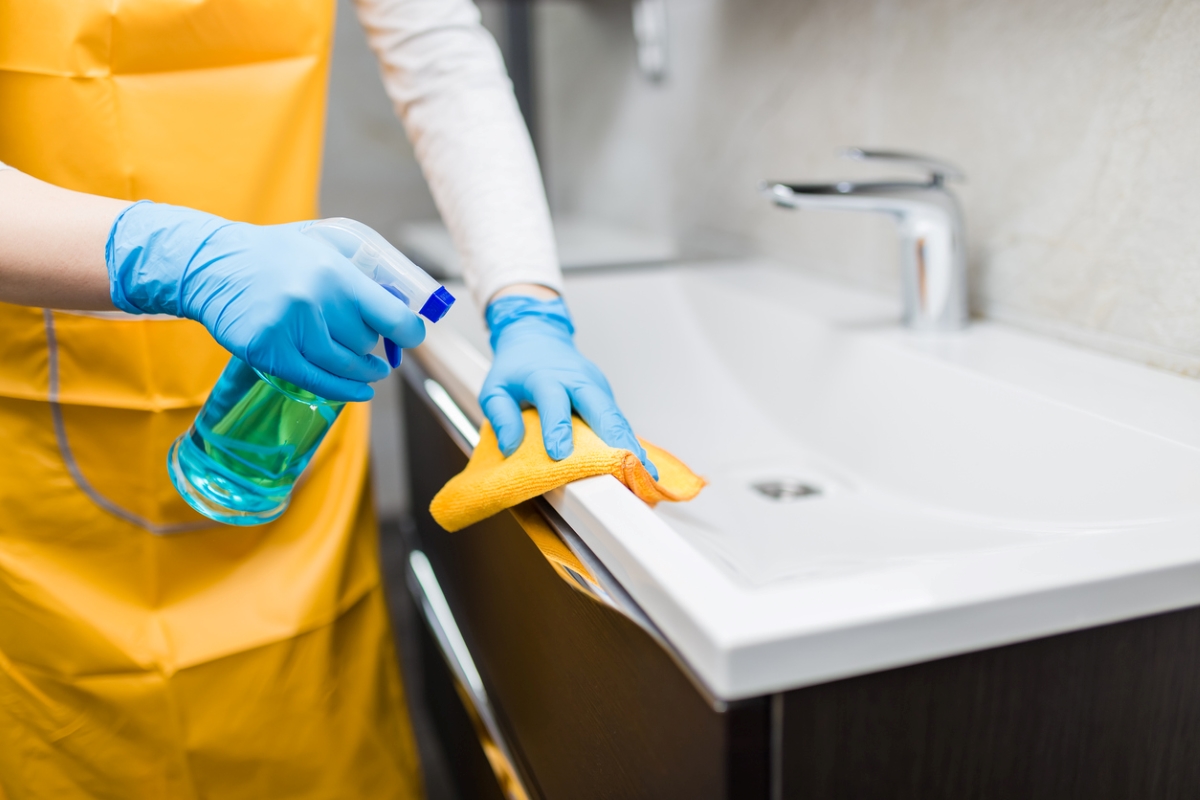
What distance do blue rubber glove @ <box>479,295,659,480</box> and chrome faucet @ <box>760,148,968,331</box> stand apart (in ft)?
0.87

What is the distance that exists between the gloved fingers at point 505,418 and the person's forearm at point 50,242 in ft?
0.87

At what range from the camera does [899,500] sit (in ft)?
2.84

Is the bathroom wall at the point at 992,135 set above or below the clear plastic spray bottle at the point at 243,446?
above

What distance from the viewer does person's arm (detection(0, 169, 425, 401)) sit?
56cm

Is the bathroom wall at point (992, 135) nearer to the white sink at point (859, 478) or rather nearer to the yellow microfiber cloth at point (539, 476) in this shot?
the white sink at point (859, 478)

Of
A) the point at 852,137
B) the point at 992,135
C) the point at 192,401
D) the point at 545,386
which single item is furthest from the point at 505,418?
the point at 852,137

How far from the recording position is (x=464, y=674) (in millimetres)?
1049

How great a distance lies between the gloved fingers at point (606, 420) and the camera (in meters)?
0.64

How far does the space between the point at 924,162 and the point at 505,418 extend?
1.64 feet

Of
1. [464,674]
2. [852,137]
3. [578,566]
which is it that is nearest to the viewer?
[578,566]

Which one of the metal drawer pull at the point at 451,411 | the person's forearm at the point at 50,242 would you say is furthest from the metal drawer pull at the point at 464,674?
the person's forearm at the point at 50,242

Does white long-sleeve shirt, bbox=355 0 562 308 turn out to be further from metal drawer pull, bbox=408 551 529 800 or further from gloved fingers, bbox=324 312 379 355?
metal drawer pull, bbox=408 551 529 800

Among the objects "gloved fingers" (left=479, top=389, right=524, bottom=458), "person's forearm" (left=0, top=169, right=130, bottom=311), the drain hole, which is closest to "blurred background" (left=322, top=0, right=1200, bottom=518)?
the drain hole

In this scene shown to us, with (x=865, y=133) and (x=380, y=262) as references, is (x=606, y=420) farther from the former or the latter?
(x=865, y=133)
